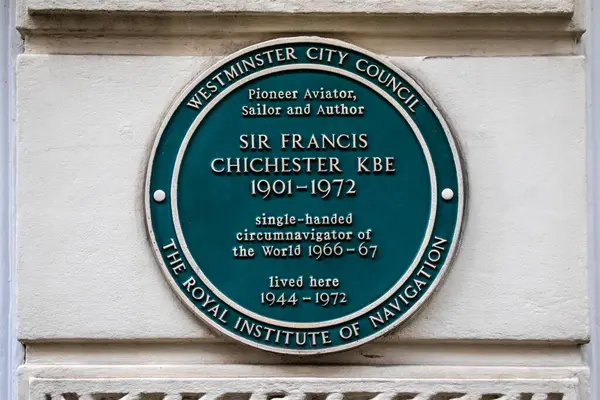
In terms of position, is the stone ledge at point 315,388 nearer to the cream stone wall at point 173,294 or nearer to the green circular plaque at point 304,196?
the cream stone wall at point 173,294

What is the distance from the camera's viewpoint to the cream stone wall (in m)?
4.79

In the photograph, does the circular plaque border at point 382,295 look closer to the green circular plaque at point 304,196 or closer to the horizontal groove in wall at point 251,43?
the green circular plaque at point 304,196

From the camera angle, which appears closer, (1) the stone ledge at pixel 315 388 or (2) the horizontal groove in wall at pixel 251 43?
(1) the stone ledge at pixel 315 388

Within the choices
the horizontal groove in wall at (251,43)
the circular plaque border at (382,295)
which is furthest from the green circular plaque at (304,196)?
the horizontal groove in wall at (251,43)

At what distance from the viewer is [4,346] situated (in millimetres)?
4957

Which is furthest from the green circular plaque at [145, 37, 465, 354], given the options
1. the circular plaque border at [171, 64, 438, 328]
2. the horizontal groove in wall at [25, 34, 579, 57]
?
the horizontal groove in wall at [25, 34, 579, 57]

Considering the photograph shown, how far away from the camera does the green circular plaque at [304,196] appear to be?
15.7ft

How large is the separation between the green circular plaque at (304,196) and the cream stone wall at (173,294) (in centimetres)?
9

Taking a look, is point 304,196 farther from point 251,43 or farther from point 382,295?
point 251,43

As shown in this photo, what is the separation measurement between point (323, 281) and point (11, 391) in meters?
1.53

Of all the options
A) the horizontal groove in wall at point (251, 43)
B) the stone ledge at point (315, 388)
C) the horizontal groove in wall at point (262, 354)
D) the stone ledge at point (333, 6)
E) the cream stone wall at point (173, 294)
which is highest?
the stone ledge at point (333, 6)

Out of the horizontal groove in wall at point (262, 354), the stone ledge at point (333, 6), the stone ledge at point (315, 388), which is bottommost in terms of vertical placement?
the stone ledge at point (315, 388)

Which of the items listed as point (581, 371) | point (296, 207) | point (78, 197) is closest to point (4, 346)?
point (78, 197)

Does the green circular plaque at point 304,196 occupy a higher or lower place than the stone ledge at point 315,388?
higher
